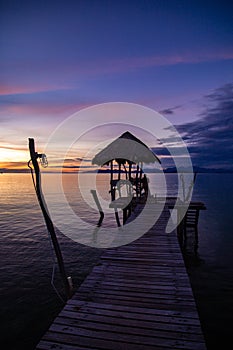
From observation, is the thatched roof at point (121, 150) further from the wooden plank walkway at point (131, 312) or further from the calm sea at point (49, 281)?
the wooden plank walkway at point (131, 312)

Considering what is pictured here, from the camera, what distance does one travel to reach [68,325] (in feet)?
12.2

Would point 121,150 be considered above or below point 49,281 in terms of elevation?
above

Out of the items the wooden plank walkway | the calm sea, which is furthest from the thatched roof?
the wooden plank walkway

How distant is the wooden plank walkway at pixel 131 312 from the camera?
11.0ft

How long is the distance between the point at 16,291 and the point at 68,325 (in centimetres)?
753

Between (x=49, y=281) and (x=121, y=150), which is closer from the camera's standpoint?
(x=49, y=281)

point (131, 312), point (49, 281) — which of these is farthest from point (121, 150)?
point (131, 312)

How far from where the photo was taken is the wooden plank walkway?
3357 millimetres

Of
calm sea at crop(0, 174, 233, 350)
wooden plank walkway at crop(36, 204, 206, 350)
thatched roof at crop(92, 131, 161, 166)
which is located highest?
thatched roof at crop(92, 131, 161, 166)

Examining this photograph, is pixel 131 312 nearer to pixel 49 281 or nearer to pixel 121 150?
pixel 49 281

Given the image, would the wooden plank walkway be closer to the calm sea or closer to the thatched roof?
the calm sea

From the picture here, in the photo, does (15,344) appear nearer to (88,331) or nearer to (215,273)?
(88,331)

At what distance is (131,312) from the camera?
13.4ft

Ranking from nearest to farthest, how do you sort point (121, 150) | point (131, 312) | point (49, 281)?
point (131, 312), point (49, 281), point (121, 150)
